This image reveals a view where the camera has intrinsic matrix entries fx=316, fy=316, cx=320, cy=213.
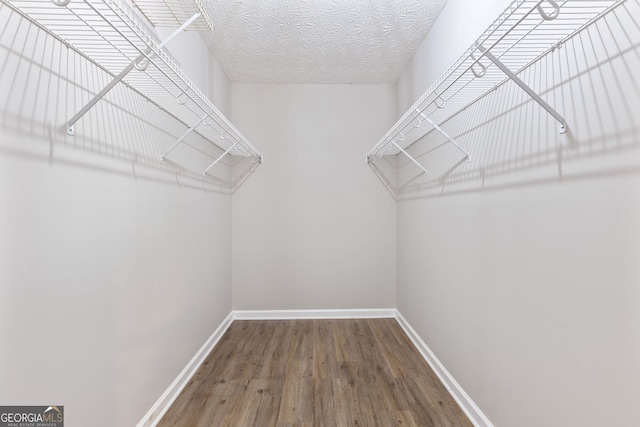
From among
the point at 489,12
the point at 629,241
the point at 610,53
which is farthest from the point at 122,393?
the point at 489,12

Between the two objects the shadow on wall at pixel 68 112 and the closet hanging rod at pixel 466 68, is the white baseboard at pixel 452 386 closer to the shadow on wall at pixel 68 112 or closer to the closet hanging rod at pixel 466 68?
the closet hanging rod at pixel 466 68

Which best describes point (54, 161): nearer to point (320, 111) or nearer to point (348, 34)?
point (348, 34)

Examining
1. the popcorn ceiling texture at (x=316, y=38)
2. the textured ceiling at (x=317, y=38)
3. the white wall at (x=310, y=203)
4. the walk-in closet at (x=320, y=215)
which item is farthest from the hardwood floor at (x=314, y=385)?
the textured ceiling at (x=317, y=38)

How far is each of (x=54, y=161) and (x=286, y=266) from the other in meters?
2.44

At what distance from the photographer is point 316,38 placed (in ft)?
8.08

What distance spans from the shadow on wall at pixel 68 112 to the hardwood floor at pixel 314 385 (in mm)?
1328

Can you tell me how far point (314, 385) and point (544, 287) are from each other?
1467mm

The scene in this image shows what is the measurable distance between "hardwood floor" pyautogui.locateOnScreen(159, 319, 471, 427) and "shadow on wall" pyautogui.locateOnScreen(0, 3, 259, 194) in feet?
4.36

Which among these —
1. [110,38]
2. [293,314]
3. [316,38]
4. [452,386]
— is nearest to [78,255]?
[110,38]

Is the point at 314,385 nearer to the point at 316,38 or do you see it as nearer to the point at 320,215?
the point at 320,215

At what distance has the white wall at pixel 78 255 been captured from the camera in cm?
91

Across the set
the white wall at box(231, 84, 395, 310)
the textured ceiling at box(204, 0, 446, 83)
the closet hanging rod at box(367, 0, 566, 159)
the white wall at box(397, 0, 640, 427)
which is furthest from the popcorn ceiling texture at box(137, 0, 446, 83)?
the closet hanging rod at box(367, 0, 566, 159)

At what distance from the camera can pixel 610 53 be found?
0.91 meters

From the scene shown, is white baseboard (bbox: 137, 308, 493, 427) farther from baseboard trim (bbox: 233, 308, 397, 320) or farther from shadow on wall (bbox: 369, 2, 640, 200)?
shadow on wall (bbox: 369, 2, 640, 200)
